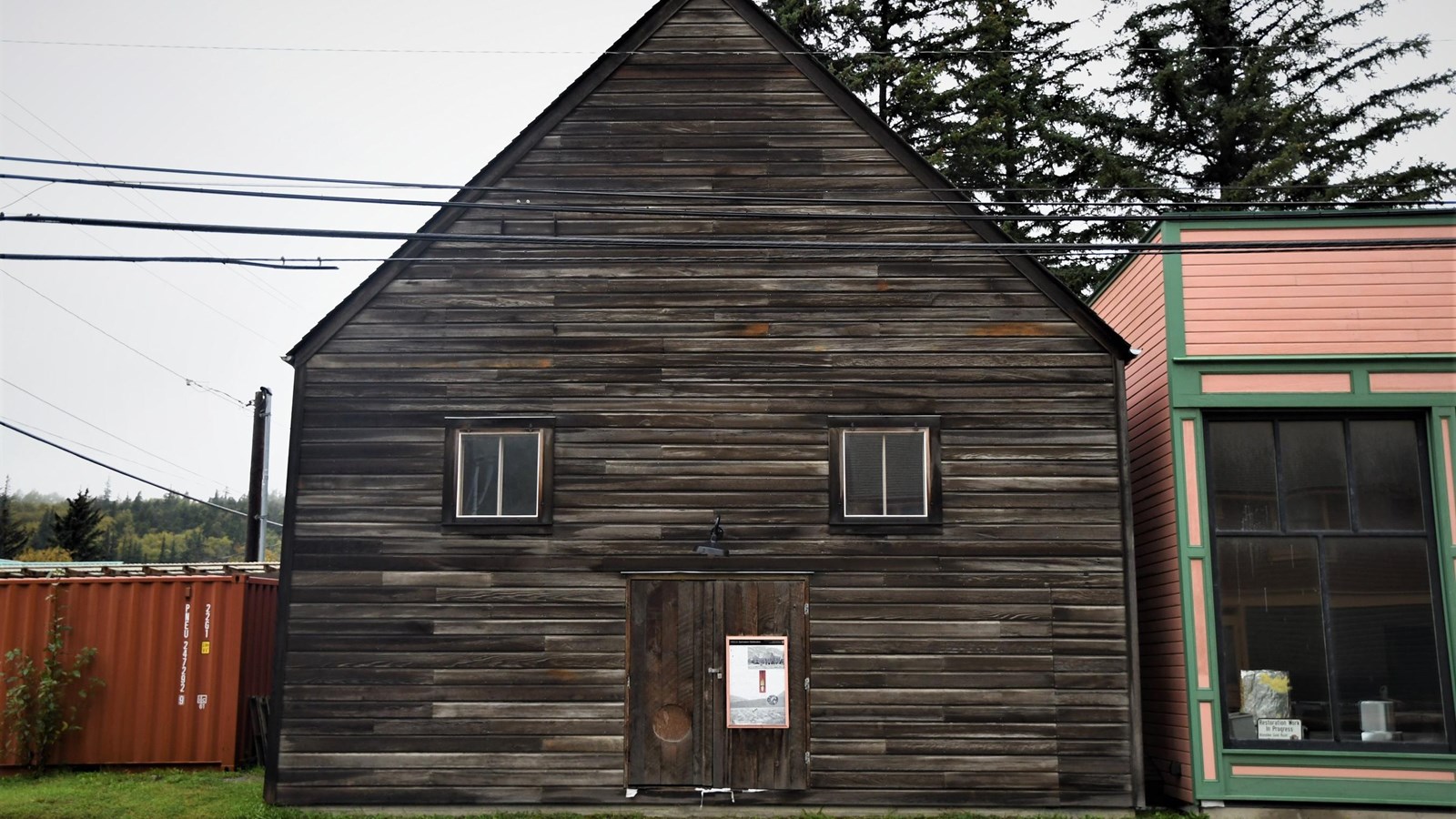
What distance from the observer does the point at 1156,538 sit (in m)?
15.0

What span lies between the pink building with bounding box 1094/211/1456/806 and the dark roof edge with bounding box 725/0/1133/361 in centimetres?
83

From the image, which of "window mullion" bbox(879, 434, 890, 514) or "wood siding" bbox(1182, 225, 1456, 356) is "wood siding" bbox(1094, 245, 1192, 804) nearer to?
"wood siding" bbox(1182, 225, 1456, 356)

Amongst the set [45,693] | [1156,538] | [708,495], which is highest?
[708,495]

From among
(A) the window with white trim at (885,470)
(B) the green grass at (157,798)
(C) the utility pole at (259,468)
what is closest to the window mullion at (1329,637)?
(B) the green grass at (157,798)

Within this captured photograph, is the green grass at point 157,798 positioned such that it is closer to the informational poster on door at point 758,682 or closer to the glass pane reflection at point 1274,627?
the informational poster on door at point 758,682

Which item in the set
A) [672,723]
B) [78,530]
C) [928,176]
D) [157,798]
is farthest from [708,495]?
[78,530]

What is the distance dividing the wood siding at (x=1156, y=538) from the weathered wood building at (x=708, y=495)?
0.58 m

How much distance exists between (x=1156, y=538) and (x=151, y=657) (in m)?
12.9

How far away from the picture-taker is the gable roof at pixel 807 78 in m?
14.7

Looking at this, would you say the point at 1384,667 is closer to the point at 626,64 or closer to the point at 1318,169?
the point at 626,64

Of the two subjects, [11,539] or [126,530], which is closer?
[11,539]

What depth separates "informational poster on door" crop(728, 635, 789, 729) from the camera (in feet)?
46.1

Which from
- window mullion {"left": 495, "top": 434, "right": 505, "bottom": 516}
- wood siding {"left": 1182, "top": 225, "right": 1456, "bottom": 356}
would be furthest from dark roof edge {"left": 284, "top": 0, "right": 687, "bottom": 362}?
wood siding {"left": 1182, "top": 225, "right": 1456, "bottom": 356}

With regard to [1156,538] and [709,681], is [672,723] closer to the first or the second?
[709,681]
